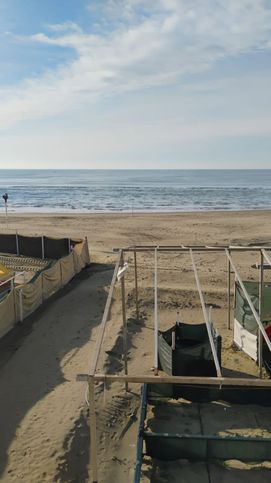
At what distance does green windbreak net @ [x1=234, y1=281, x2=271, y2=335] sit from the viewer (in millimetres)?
11667

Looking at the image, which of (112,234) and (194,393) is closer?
(194,393)

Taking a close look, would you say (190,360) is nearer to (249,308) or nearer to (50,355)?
(249,308)

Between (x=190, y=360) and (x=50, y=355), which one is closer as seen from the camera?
(x=190, y=360)

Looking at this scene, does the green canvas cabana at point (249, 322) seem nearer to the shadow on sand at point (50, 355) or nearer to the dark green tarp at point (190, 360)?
the dark green tarp at point (190, 360)

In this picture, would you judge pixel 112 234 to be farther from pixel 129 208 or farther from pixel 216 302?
pixel 129 208

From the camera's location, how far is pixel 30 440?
8.73 meters

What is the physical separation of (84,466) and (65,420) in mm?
1444

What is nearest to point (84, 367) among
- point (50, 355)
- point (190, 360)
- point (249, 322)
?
point (50, 355)

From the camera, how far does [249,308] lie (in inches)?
459

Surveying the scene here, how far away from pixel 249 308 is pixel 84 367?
4.44 m

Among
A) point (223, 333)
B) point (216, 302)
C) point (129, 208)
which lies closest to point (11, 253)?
point (216, 302)

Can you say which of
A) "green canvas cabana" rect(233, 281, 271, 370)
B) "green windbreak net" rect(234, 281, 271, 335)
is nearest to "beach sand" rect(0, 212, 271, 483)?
"green canvas cabana" rect(233, 281, 271, 370)

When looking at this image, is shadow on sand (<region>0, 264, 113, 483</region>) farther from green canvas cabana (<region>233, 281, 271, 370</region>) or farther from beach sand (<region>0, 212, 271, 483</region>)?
green canvas cabana (<region>233, 281, 271, 370</region>)

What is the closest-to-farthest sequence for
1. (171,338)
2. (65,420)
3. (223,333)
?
(65,420), (171,338), (223,333)
